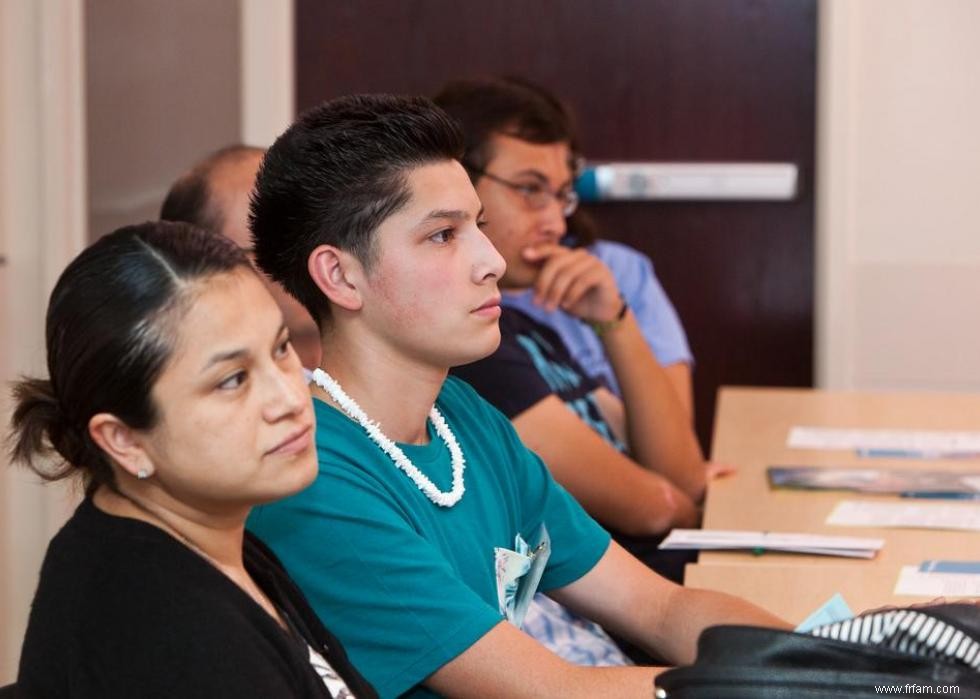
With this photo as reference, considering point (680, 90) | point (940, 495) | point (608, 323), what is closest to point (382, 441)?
point (940, 495)

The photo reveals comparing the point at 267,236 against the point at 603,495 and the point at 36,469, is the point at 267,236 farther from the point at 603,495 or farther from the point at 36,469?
the point at 603,495

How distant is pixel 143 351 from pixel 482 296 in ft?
1.75

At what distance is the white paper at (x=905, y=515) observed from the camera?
7.38 feet

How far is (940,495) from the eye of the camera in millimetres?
2443

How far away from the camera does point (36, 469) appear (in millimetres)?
1355

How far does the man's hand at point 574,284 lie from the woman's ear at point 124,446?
1.57 metres

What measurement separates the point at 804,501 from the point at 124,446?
144 centimetres

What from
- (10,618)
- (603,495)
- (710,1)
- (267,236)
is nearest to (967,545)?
(603,495)

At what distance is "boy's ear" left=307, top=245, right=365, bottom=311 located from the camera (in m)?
1.66

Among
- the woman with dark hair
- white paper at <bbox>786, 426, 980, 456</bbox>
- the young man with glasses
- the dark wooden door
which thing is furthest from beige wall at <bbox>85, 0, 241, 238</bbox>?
the woman with dark hair

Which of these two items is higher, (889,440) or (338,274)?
(338,274)

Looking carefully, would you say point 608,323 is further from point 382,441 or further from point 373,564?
point 373,564

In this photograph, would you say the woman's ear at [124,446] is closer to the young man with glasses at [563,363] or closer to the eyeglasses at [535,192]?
the young man with glasses at [563,363]

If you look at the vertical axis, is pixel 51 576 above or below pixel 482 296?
below
